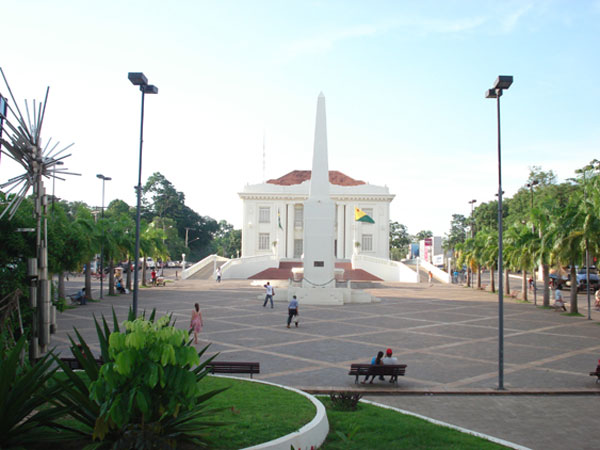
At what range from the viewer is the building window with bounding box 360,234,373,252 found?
75.5 meters

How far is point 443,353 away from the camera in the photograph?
1588cm

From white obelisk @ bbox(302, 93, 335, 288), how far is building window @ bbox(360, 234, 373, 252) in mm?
42793

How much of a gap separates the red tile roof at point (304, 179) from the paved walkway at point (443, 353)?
51.5 metres

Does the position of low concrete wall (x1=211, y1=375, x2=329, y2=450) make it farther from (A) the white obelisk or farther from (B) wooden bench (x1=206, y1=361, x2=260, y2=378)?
(A) the white obelisk

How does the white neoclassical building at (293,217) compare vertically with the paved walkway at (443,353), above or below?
above

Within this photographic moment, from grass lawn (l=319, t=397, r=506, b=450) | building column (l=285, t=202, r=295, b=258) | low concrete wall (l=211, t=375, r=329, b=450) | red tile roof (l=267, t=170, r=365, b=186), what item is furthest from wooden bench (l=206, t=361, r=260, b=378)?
red tile roof (l=267, t=170, r=365, b=186)

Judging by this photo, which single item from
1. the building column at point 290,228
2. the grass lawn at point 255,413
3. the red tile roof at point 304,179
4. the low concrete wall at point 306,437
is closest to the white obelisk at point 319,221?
the grass lawn at point 255,413

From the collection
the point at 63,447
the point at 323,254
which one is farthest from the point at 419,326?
the point at 63,447

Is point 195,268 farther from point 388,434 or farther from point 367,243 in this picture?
point 388,434

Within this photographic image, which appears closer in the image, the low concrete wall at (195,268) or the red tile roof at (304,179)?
the low concrete wall at (195,268)

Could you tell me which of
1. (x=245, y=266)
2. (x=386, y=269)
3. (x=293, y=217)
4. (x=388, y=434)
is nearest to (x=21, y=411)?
(x=388, y=434)

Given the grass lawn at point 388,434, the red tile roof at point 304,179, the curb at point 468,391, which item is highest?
the red tile roof at point 304,179

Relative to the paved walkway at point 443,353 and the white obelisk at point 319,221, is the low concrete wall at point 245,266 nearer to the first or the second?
the white obelisk at point 319,221

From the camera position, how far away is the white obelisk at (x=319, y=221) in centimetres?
3291
